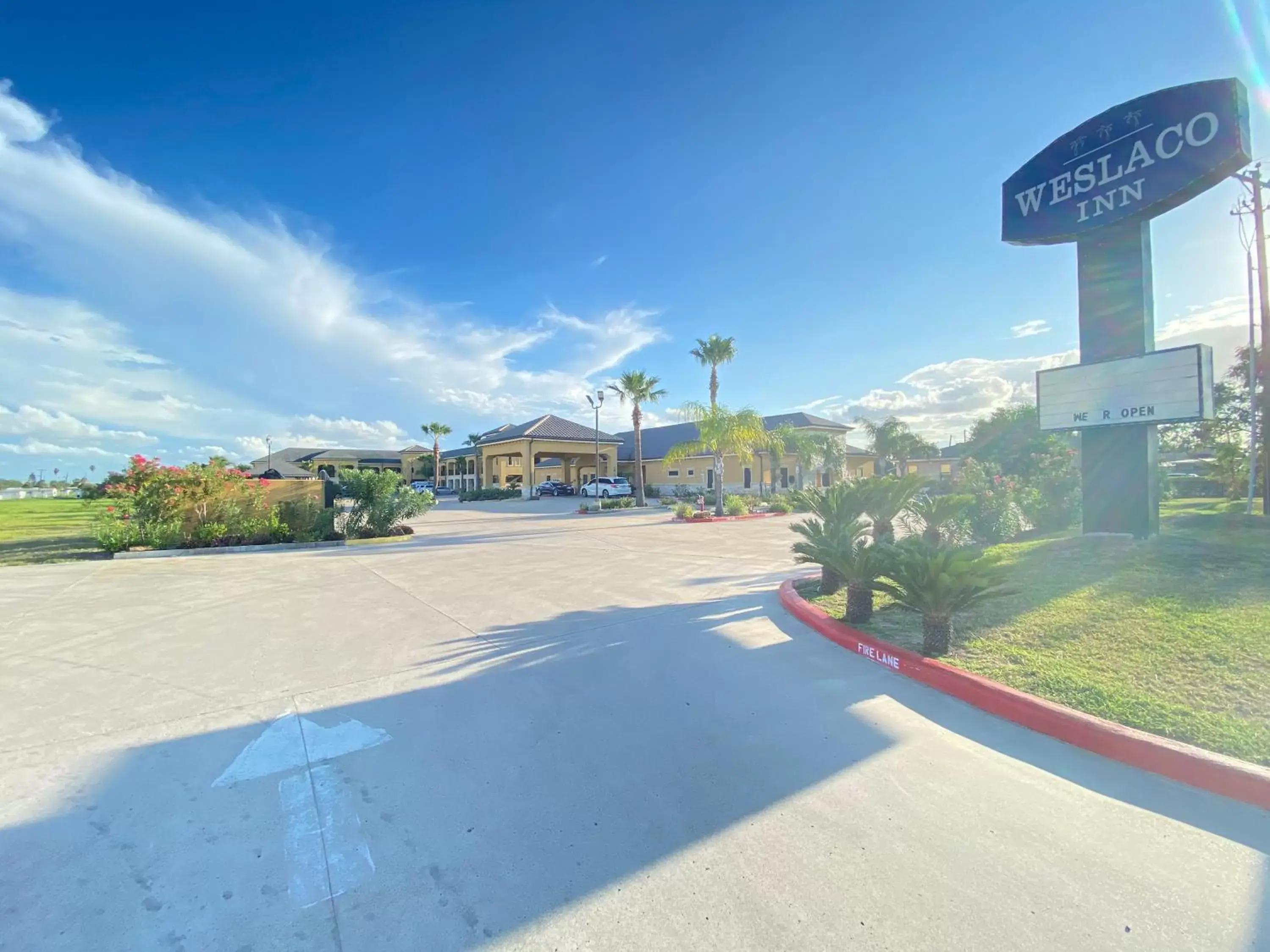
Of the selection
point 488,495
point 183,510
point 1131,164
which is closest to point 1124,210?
point 1131,164

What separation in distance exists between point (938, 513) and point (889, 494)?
0.97 metres

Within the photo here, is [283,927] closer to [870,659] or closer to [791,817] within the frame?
[791,817]

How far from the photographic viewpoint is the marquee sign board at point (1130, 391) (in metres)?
8.23

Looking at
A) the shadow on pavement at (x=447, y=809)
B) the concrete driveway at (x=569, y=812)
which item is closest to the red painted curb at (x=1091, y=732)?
the concrete driveway at (x=569, y=812)

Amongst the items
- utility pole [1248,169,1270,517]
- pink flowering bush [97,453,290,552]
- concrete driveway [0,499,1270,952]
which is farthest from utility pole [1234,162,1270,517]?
pink flowering bush [97,453,290,552]

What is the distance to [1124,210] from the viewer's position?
29.1 feet

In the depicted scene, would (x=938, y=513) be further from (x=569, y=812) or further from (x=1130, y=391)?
(x=569, y=812)

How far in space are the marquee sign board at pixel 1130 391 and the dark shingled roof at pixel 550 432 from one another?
3284cm

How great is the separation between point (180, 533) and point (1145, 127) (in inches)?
862

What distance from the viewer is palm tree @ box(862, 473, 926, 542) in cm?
902

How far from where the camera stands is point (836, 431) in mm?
44562

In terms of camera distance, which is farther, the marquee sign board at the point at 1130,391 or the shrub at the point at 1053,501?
the shrub at the point at 1053,501

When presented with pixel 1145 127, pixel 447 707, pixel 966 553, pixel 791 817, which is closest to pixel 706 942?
pixel 791 817

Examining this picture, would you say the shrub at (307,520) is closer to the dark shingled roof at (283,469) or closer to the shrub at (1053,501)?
the shrub at (1053,501)
